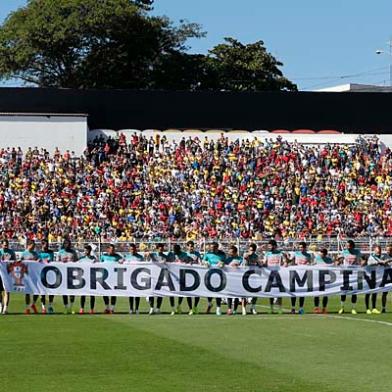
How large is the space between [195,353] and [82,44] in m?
67.6

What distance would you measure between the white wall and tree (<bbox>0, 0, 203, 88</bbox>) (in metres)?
20.9

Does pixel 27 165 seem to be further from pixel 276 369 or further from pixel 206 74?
pixel 276 369

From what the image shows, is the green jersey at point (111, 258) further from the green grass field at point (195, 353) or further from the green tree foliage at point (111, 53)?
the green tree foliage at point (111, 53)

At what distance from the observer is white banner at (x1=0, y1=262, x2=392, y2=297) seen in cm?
2906

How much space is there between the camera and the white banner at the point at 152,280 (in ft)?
95.3

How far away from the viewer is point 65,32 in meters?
82.4

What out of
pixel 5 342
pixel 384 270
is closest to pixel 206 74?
pixel 384 270

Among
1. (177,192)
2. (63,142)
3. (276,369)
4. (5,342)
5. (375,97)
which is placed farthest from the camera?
(375,97)

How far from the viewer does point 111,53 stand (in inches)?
3356

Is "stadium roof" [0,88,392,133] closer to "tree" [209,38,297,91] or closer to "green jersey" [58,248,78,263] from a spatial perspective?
"tree" [209,38,297,91]

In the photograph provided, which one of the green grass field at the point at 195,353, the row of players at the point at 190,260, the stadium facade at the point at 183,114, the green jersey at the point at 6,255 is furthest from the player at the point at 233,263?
the stadium facade at the point at 183,114

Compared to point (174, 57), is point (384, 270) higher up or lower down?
lower down

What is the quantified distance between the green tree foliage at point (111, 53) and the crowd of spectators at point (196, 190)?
2287cm

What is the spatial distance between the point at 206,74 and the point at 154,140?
30.2 meters
